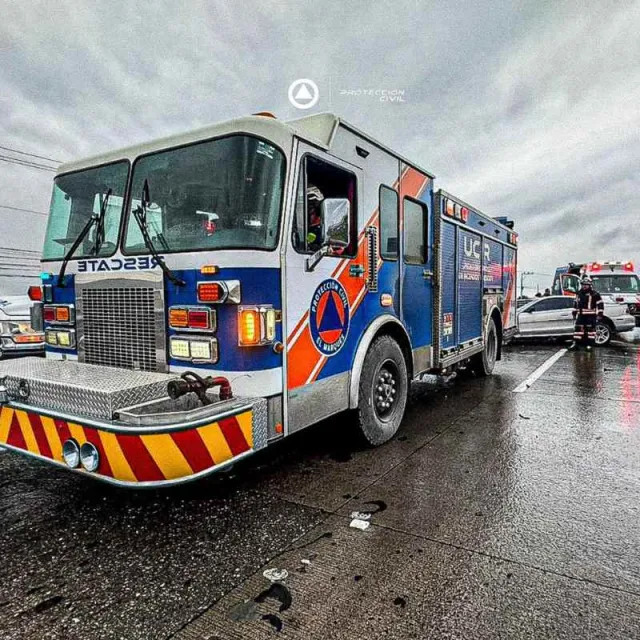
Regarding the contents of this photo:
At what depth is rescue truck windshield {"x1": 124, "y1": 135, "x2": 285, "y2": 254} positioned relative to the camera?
2990 mm

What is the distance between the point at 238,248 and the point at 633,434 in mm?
4373

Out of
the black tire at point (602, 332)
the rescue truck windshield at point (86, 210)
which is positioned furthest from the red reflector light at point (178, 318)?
the black tire at point (602, 332)

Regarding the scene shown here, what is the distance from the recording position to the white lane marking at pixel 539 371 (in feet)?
23.7

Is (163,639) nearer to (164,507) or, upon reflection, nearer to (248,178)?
(164,507)

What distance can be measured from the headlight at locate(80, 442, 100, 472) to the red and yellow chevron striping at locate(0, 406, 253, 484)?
0.07 ft

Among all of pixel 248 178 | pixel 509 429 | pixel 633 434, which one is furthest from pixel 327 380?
pixel 633 434

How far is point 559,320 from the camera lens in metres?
13.4

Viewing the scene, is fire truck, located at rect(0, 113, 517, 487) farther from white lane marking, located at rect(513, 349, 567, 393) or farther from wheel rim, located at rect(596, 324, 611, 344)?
wheel rim, located at rect(596, 324, 611, 344)

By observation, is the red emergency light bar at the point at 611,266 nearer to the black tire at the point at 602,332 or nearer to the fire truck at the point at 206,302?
the black tire at the point at 602,332

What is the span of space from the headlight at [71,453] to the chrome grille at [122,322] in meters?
0.75

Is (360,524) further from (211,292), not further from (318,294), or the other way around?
(211,292)

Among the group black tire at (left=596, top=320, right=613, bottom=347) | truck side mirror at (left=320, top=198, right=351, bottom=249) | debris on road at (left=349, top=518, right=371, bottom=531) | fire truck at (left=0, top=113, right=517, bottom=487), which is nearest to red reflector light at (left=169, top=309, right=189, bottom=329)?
fire truck at (left=0, top=113, right=517, bottom=487)

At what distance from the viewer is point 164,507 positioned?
318 centimetres

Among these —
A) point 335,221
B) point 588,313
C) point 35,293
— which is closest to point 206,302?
point 335,221
